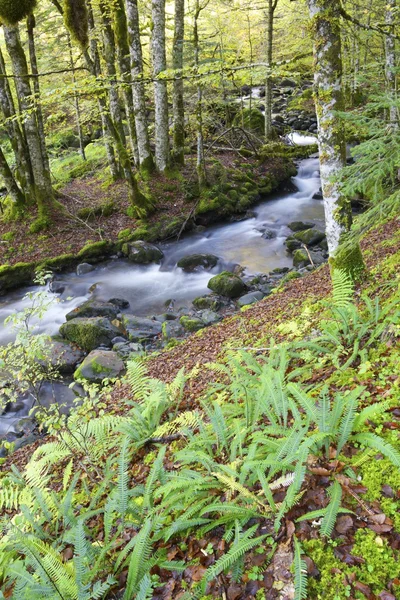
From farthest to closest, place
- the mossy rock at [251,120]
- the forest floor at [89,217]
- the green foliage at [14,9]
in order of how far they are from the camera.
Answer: the mossy rock at [251,120] → the forest floor at [89,217] → the green foliage at [14,9]

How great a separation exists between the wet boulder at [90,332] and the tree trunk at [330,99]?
245 inches

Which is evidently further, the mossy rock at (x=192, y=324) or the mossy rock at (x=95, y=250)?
the mossy rock at (x=95, y=250)

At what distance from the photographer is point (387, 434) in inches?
114

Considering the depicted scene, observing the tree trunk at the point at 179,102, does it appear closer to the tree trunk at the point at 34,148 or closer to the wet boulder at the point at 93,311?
the tree trunk at the point at 34,148

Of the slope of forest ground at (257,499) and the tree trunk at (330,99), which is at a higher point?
the tree trunk at (330,99)

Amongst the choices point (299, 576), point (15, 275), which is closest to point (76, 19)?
point (15, 275)

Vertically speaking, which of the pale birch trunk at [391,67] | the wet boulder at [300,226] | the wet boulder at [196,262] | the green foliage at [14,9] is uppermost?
the green foliage at [14,9]

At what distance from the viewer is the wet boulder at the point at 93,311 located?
10758 mm

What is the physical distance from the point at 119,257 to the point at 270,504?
12453 mm

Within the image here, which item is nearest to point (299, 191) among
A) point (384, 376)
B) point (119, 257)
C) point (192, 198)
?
point (192, 198)

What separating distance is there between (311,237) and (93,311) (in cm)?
775

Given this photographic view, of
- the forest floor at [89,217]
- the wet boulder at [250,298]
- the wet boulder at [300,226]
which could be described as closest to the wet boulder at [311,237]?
the wet boulder at [300,226]

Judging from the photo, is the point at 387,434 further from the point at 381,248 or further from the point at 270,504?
the point at 381,248

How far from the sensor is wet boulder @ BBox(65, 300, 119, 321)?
35.3 ft
